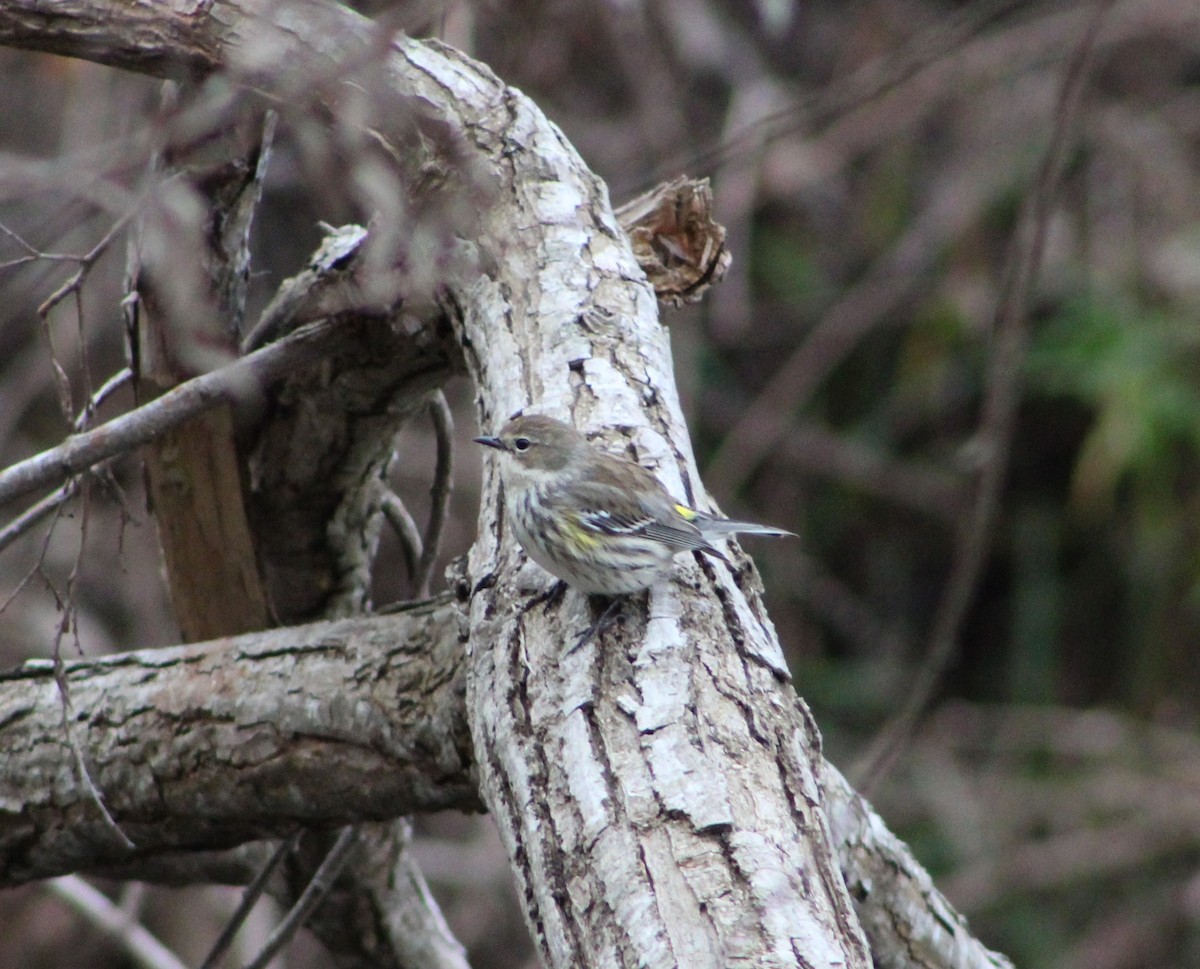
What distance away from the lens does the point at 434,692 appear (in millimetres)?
3141

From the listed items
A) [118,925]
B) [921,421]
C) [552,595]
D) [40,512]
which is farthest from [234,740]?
[921,421]

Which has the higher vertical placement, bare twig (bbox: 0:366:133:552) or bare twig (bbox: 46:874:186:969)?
bare twig (bbox: 0:366:133:552)

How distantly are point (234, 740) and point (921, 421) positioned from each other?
6.80 metres

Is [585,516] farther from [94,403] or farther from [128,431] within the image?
[94,403]

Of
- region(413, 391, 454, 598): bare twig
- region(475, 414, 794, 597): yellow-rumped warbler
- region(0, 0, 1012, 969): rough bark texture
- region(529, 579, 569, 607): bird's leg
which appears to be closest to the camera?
region(0, 0, 1012, 969): rough bark texture

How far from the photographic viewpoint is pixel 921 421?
9.39 m

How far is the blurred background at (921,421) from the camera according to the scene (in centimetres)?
823

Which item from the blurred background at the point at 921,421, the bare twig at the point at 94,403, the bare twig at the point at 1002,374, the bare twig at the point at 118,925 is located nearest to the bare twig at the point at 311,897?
the bare twig at the point at 118,925

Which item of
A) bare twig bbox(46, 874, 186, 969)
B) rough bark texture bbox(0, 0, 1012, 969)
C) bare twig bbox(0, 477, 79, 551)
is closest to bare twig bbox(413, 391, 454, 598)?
rough bark texture bbox(0, 0, 1012, 969)

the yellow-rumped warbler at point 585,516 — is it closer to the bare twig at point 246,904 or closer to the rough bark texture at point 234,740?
the rough bark texture at point 234,740

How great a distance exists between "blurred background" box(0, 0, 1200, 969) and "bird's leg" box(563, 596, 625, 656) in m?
5.17

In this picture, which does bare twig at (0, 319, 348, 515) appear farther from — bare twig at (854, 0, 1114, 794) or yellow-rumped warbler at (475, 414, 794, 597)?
bare twig at (854, 0, 1114, 794)

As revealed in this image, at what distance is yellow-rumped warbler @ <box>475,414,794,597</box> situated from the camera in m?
3.12

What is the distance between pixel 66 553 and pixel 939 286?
549cm
